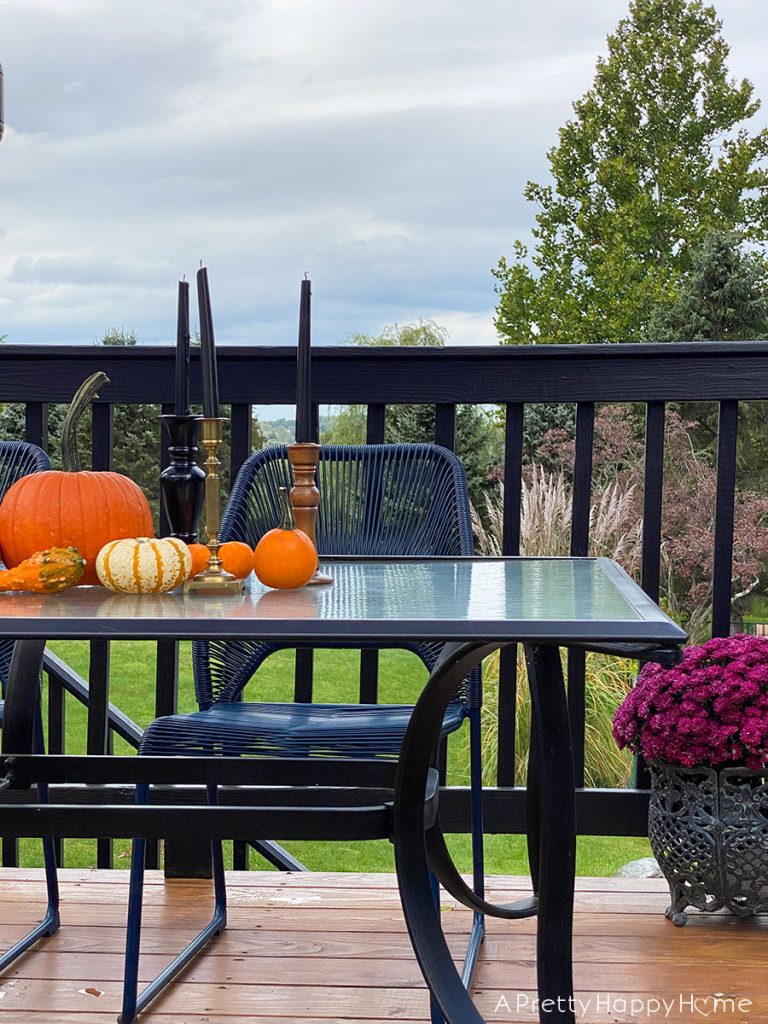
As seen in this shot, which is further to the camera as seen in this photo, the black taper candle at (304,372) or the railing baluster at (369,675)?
the railing baluster at (369,675)

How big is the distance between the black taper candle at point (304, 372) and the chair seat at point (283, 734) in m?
0.49

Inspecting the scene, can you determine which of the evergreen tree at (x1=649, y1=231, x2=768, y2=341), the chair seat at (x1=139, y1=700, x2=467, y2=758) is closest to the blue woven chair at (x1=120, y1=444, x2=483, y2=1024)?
the chair seat at (x1=139, y1=700, x2=467, y2=758)

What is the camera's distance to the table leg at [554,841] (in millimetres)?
1463

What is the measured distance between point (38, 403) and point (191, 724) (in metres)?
1.08

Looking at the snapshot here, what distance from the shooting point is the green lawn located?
21.5ft

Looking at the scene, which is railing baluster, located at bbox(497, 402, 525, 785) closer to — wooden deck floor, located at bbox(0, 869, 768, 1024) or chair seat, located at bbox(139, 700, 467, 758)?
wooden deck floor, located at bbox(0, 869, 768, 1024)

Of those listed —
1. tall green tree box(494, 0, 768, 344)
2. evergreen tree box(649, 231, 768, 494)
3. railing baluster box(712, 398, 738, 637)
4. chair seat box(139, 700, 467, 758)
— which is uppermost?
tall green tree box(494, 0, 768, 344)

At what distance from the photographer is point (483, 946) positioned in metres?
2.04

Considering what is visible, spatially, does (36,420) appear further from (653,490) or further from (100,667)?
(653,490)

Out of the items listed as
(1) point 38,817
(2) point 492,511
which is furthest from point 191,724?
(2) point 492,511

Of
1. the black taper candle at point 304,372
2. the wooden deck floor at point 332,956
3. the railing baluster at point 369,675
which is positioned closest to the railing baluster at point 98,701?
the wooden deck floor at point 332,956

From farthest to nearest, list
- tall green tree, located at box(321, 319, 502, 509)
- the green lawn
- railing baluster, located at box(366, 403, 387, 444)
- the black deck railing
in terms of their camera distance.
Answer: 1. tall green tree, located at box(321, 319, 502, 509)
2. the green lawn
3. railing baluster, located at box(366, 403, 387, 444)
4. the black deck railing

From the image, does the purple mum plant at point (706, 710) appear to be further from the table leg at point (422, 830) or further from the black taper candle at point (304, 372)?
the black taper candle at point (304, 372)

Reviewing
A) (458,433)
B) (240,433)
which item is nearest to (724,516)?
(240,433)
